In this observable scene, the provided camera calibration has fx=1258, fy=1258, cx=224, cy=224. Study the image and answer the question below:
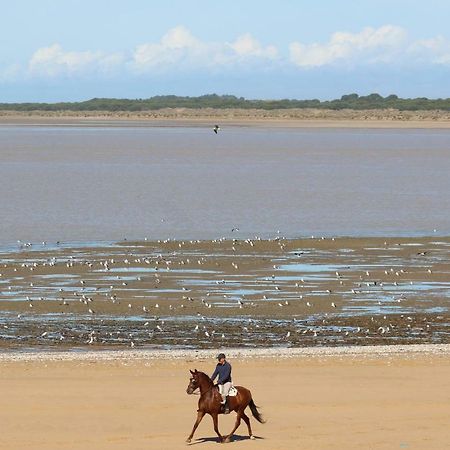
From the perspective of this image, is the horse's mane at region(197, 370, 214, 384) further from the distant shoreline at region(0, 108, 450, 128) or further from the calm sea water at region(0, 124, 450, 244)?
the distant shoreline at region(0, 108, 450, 128)

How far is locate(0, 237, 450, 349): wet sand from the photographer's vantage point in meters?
23.1

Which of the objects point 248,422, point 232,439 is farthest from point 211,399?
point 232,439

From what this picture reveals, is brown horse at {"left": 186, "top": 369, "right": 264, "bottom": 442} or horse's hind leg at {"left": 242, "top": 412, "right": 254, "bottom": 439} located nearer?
brown horse at {"left": 186, "top": 369, "right": 264, "bottom": 442}

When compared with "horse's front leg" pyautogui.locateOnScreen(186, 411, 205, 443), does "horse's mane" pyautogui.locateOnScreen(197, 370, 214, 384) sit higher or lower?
higher

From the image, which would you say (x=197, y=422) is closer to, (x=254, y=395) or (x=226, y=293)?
(x=254, y=395)

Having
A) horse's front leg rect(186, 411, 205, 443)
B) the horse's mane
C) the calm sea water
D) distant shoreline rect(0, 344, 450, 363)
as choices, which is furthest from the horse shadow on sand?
the calm sea water

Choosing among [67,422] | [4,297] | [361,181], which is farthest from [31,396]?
[361,181]

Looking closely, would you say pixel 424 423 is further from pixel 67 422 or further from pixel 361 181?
pixel 361 181

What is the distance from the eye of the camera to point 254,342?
22.5m

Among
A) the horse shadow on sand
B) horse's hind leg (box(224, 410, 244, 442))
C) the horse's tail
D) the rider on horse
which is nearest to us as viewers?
the rider on horse

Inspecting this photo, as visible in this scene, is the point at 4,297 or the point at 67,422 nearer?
the point at 67,422

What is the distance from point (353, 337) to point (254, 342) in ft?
6.31

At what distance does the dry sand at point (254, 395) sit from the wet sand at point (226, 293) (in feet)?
6.02

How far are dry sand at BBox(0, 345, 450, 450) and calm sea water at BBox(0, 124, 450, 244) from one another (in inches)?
694
